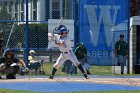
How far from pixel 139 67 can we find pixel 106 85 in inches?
341

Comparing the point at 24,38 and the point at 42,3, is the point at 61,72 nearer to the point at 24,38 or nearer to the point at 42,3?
the point at 24,38

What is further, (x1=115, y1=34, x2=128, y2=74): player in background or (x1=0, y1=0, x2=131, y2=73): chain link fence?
(x1=0, y1=0, x2=131, y2=73): chain link fence

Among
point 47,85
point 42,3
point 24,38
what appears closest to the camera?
point 47,85

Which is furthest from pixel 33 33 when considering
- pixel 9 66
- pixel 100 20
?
pixel 9 66

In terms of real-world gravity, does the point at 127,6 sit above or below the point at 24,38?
above

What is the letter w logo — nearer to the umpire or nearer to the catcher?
the umpire

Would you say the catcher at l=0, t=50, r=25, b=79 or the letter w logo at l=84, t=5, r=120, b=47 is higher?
the letter w logo at l=84, t=5, r=120, b=47

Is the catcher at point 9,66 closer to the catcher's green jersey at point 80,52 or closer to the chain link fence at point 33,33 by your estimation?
the chain link fence at point 33,33

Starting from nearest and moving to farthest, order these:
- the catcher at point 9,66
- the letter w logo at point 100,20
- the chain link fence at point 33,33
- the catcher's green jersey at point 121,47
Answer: the catcher at point 9,66
the catcher's green jersey at point 121,47
the chain link fence at point 33,33
the letter w logo at point 100,20

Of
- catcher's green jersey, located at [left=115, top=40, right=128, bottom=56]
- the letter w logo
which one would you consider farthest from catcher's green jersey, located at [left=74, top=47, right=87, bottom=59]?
catcher's green jersey, located at [left=115, top=40, right=128, bottom=56]

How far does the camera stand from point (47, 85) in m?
16.0

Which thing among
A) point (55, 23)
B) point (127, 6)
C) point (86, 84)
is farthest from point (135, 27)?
point (86, 84)

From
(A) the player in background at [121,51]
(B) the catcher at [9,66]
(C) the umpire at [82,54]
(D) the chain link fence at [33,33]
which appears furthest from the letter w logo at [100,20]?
(B) the catcher at [9,66]

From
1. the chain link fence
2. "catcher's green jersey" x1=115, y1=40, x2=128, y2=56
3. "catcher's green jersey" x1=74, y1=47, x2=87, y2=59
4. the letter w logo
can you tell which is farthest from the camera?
the letter w logo
